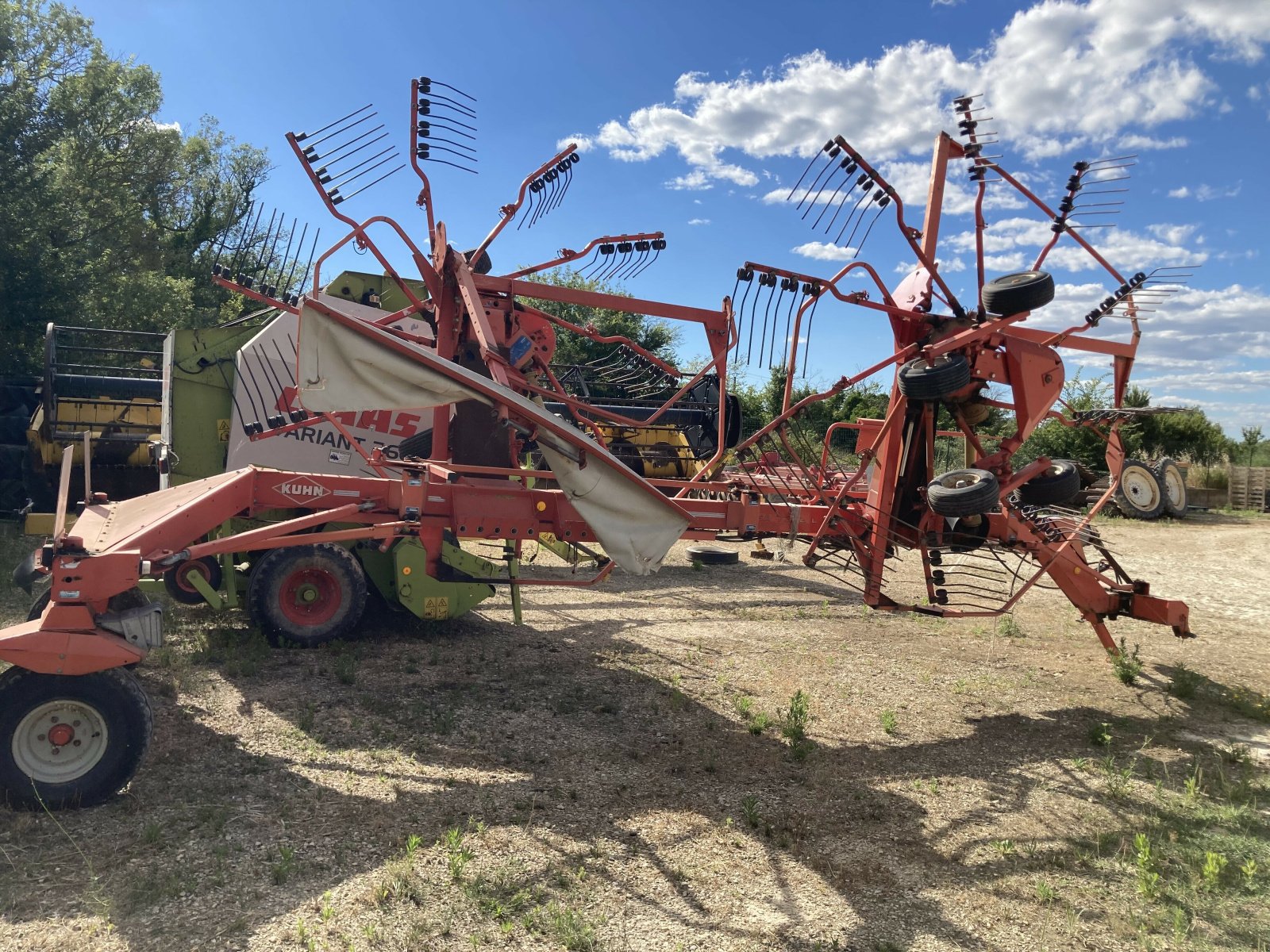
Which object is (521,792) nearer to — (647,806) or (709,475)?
(647,806)

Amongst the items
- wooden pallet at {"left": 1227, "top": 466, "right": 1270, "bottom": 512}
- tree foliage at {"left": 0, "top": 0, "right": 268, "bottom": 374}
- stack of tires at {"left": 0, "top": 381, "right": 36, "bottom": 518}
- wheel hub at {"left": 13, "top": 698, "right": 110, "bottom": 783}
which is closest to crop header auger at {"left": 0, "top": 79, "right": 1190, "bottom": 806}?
wheel hub at {"left": 13, "top": 698, "right": 110, "bottom": 783}

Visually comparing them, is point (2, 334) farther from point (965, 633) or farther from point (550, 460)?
point (965, 633)

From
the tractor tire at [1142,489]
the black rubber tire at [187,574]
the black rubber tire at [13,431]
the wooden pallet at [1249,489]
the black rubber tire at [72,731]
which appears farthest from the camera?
the wooden pallet at [1249,489]

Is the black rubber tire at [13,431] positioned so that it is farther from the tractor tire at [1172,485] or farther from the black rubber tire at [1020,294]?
the tractor tire at [1172,485]

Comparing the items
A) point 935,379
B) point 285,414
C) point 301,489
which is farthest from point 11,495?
point 935,379

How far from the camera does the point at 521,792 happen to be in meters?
4.82

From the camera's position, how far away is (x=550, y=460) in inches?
197

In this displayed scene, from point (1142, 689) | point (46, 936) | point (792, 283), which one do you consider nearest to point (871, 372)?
point (792, 283)

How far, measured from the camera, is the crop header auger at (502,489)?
170 inches

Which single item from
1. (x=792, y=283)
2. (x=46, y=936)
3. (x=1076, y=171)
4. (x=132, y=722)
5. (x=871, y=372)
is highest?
(x=1076, y=171)

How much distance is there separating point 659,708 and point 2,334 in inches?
516

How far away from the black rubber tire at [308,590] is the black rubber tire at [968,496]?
5047 millimetres

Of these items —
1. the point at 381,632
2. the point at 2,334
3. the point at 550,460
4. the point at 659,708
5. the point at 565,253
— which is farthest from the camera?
the point at 2,334

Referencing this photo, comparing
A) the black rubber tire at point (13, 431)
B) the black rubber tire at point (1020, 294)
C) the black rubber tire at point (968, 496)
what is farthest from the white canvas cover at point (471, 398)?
the black rubber tire at point (13, 431)
